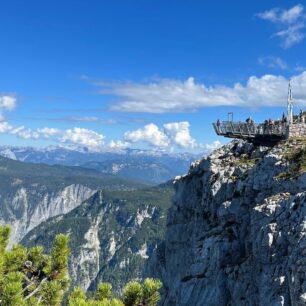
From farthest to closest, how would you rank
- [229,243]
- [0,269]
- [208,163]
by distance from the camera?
1. [208,163]
2. [229,243]
3. [0,269]

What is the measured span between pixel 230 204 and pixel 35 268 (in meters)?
36.0

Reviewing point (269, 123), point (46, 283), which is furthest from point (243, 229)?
point (46, 283)

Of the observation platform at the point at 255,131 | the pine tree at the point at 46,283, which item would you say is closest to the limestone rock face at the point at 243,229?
the observation platform at the point at 255,131

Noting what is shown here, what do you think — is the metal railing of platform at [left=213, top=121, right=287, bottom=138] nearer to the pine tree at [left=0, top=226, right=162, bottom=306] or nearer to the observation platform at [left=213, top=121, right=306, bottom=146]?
the observation platform at [left=213, top=121, right=306, bottom=146]

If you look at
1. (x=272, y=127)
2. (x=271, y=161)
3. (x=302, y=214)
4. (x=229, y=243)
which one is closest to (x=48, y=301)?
(x=302, y=214)

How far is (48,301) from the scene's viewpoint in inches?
618

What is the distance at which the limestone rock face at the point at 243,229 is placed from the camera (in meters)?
30.5

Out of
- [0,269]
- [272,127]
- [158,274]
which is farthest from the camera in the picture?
[158,274]

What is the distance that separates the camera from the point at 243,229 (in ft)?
149

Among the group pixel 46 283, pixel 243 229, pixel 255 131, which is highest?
pixel 255 131

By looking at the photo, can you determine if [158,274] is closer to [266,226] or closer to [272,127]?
[272,127]

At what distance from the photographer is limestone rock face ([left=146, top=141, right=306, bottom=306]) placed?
30.5 meters

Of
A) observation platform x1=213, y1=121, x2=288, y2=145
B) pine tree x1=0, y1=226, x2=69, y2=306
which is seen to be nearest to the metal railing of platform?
observation platform x1=213, y1=121, x2=288, y2=145

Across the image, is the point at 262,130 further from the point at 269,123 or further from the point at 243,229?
the point at 243,229
